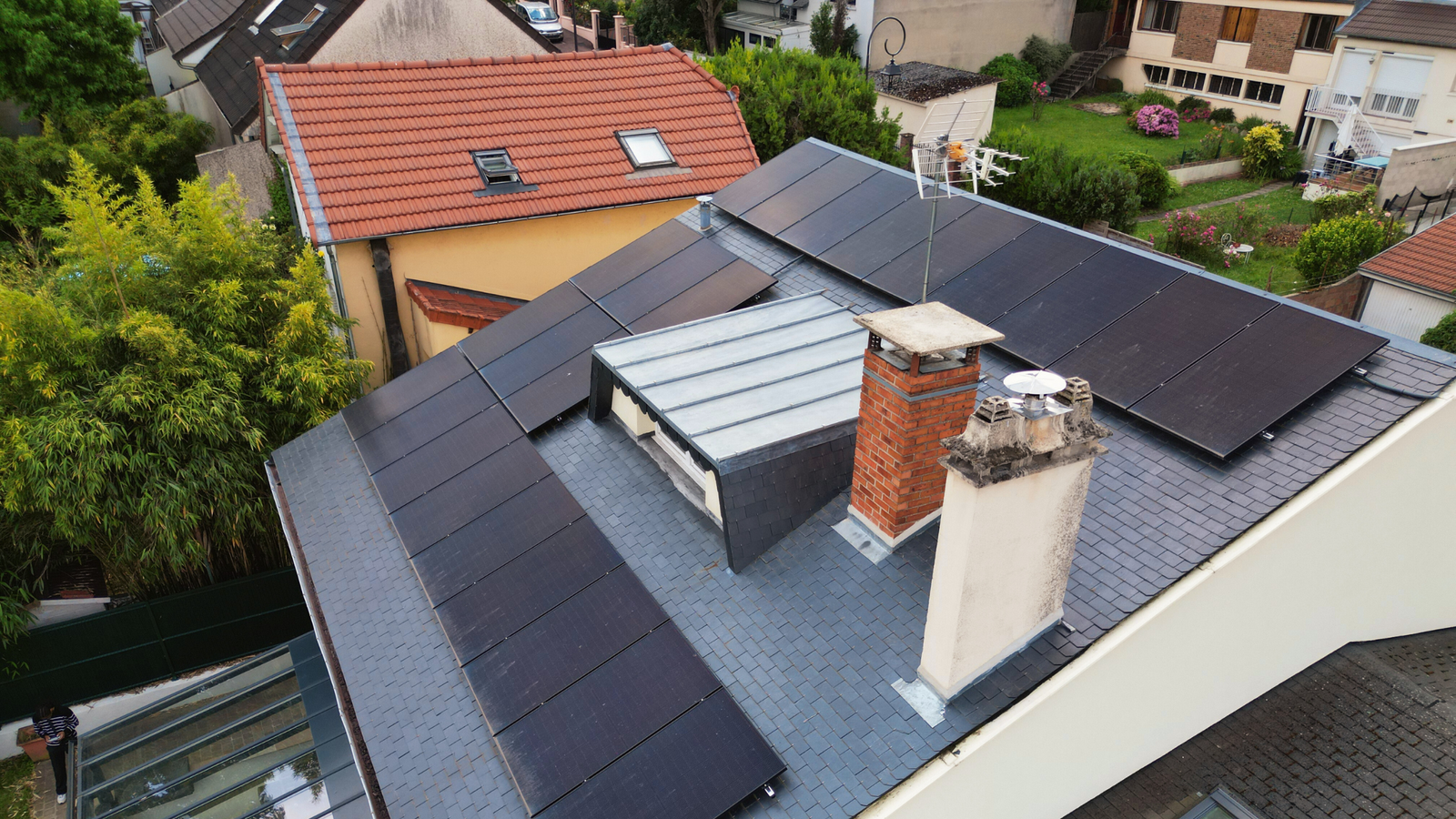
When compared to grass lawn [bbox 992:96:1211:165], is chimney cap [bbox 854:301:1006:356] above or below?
above

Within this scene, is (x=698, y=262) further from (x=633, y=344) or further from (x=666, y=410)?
(x=666, y=410)

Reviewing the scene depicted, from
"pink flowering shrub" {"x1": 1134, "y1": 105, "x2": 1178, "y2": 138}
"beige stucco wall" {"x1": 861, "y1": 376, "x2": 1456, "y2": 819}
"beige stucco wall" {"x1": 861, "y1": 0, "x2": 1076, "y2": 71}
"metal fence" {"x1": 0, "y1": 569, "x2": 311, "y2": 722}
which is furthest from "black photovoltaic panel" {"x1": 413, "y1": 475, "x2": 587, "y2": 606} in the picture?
"pink flowering shrub" {"x1": 1134, "y1": 105, "x2": 1178, "y2": 138}

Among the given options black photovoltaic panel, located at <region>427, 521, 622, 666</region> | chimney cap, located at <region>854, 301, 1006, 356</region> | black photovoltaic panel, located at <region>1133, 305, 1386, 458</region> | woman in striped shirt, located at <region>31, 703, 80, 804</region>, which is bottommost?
woman in striped shirt, located at <region>31, 703, 80, 804</region>

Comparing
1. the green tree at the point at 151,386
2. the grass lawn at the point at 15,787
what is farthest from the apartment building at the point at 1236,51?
the grass lawn at the point at 15,787

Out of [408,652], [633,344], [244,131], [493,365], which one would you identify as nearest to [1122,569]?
[633,344]

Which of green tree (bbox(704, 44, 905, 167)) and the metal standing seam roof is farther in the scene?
green tree (bbox(704, 44, 905, 167))

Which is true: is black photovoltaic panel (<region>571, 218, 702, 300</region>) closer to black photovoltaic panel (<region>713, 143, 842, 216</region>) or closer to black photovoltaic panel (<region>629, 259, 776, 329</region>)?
black photovoltaic panel (<region>713, 143, 842, 216</region>)

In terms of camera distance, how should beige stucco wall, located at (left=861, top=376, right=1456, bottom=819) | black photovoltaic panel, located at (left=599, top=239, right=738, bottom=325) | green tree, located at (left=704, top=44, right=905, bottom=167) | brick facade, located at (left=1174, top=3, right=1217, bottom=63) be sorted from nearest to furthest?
1. beige stucco wall, located at (left=861, top=376, right=1456, bottom=819)
2. black photovoltaic panel, located at (left=599, top=239, right=738, bottom=325)
3. green tree, located at (left=704, top=44, right=905, bottom=167)
4. brick facade, located at (left=1174, top=3, right=1217, bottom=63)

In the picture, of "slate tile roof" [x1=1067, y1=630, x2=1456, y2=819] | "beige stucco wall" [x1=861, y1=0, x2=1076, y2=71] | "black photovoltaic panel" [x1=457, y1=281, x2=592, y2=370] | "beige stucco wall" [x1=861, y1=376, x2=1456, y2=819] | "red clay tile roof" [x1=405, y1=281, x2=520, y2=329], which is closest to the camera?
"beige stucco wall" [x1=861, y1=376, x2=1456, y2=819]
